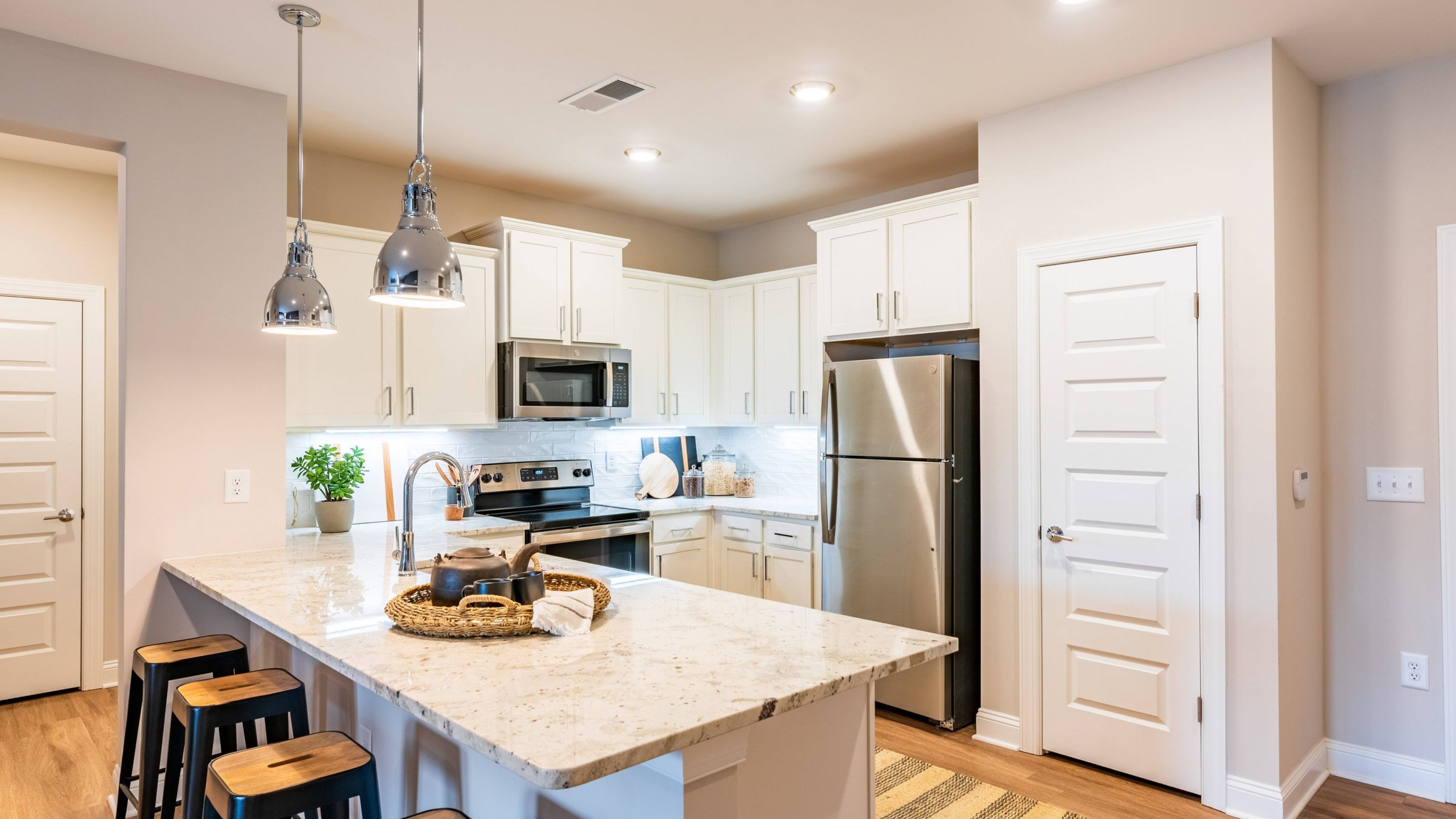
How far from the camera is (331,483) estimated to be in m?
3.62

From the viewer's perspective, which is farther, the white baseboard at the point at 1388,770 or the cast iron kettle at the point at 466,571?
the white baseboard at the point at 1388,770

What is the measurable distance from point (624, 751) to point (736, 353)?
387 centimetres

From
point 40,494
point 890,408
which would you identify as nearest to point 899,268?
point 890,408

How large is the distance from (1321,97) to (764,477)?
331cm

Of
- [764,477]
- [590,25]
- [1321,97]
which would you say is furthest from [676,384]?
[1321,97]

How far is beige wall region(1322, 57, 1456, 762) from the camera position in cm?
293

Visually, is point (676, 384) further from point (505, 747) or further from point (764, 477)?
point (505, 747)

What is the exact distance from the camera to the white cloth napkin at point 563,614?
72.4 inches

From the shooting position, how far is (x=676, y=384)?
16.2 ft

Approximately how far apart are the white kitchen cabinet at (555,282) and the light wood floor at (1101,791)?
251 cm

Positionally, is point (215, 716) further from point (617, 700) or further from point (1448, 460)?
point (1448, 460)

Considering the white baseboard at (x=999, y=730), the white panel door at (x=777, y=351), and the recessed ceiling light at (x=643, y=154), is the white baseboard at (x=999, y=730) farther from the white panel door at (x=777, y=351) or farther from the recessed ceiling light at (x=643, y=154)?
the recessed ceiling light at (x=643, y=154)

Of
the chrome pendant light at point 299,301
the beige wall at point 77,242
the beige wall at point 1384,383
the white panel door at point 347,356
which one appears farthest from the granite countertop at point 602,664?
the beige wall at point 77,242

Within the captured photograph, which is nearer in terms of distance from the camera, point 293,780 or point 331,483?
point 293,780
